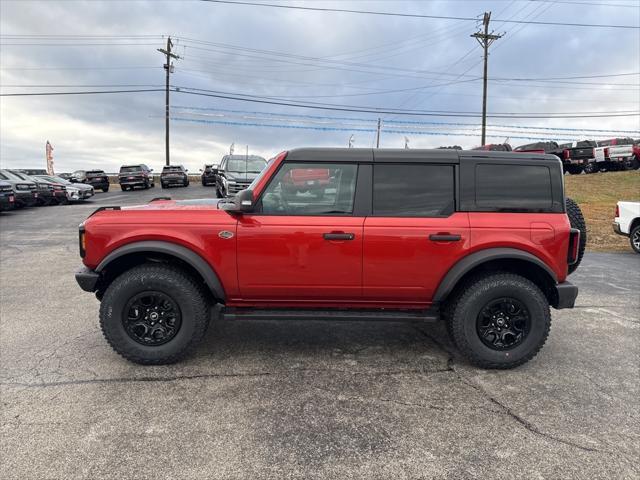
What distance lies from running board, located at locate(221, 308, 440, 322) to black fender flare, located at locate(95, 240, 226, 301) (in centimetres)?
30

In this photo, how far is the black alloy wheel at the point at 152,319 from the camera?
3566 mm

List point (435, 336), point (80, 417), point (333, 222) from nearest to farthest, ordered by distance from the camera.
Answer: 1. point (80, 417)
2. point (333, 222)
3. point (435, 336)

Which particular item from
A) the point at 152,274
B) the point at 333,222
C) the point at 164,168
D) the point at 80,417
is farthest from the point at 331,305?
the point at 164,168

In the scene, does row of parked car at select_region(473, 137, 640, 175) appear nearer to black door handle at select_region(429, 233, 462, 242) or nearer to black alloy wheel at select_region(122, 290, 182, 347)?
black door handle at select_region(429, 233, 462, 242)

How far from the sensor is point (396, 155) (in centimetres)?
364

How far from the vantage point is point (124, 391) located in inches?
125

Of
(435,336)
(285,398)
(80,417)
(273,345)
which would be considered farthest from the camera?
(435,336)

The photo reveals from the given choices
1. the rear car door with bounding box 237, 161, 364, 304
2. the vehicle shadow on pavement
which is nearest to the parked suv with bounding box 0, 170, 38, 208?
the vehicle shadow on pavement

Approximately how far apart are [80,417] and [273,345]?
67.0 inches

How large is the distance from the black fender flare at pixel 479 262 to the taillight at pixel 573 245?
259 mm

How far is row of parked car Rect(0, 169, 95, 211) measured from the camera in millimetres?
15828

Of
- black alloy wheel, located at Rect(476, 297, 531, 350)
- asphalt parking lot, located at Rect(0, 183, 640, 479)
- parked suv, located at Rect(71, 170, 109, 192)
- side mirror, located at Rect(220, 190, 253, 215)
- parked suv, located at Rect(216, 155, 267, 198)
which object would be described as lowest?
asphalt parking lot, located at Rect(0, 183, 640, 479)

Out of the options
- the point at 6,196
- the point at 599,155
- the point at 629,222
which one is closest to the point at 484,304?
the point at 629,222

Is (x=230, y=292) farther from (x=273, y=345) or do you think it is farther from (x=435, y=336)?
(x=435, y=336)
